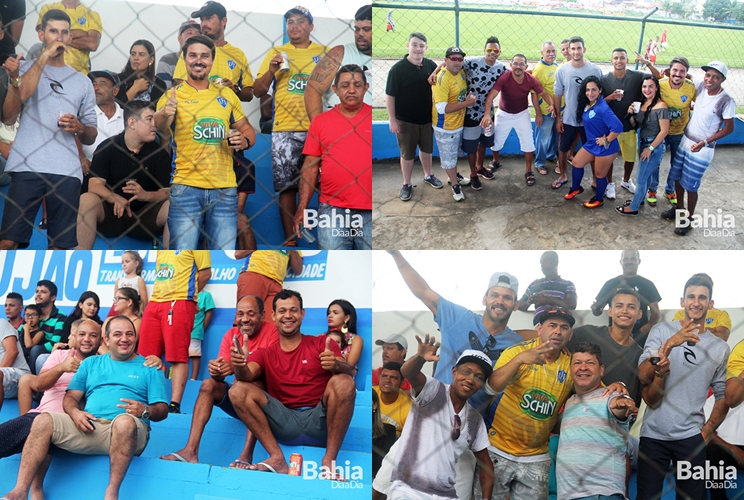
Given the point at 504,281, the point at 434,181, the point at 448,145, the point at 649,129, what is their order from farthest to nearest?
the point at 434,181, the point at 448,145, the point at 649,129, the point at 504,281

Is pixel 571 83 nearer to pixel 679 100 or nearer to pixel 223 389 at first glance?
pixel 679 100

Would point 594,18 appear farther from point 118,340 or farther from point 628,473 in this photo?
point 118,340

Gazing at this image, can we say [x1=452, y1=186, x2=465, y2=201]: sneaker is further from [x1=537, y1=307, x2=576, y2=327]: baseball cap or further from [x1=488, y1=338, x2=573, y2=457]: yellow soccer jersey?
[x1=488, y1=338, x2=573, y2=457]: yellow soccer jersey

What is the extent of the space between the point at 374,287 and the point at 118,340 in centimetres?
113

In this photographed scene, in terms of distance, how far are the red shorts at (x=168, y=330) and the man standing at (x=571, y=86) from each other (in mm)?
2100

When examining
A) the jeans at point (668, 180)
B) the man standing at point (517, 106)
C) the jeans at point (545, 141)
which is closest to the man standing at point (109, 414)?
the man standing at point (517, 106)

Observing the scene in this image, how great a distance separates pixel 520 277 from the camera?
250cm

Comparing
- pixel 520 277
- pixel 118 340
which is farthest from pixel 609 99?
pixel 118 340

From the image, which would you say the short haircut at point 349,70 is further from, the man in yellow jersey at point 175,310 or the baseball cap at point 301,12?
the man in yellow jersey at point 175,310

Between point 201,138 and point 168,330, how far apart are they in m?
0.87

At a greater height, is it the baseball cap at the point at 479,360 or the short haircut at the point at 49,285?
the short haircut at the point at 49,285

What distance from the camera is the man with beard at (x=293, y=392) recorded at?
7.44ft

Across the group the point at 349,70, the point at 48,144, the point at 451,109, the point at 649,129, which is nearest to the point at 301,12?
the point at 349,70

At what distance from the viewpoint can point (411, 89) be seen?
299cm
